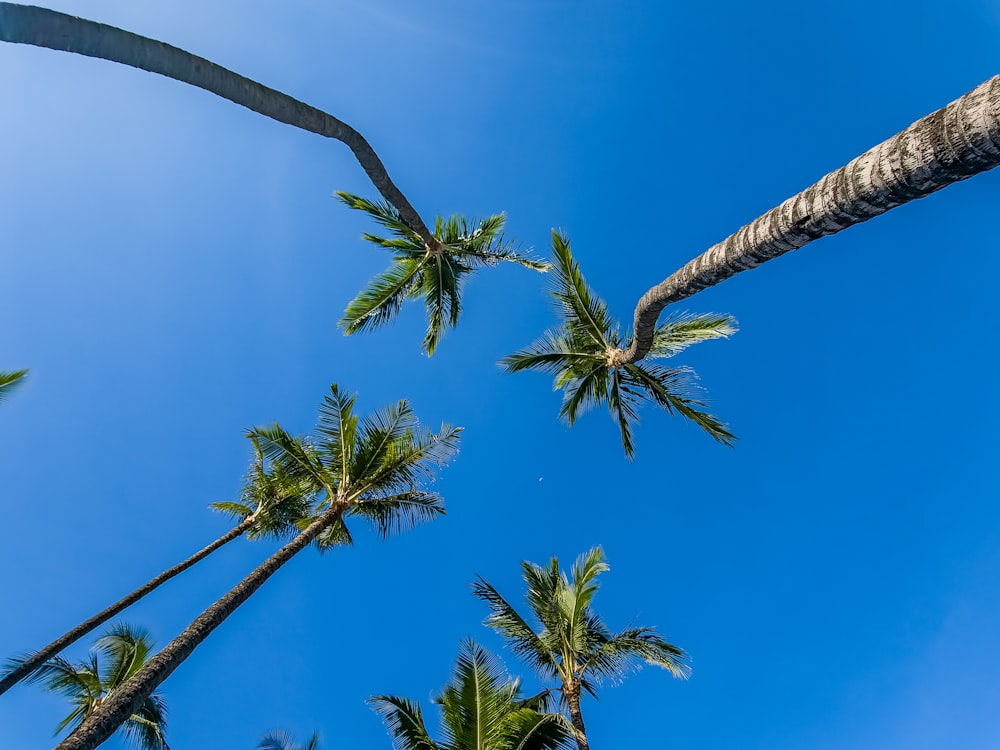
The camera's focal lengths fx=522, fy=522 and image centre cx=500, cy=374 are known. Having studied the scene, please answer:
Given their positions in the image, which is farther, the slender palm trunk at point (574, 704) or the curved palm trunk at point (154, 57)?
the slender palm trunk at point (574, 704)

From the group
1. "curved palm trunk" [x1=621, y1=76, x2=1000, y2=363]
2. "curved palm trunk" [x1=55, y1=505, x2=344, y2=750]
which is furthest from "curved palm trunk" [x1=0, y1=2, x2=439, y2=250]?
"curved palm trunk" [x1=55, y1=505, x2=344, y2=750]

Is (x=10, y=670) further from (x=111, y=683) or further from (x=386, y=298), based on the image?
(x=386, y=298)

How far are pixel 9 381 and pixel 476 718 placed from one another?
11.0 m

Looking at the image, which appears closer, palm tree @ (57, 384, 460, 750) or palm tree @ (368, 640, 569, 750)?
palm tree @ (368, 640, 569, 750)

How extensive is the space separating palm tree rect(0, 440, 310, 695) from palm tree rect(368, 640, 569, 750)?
6.76 m

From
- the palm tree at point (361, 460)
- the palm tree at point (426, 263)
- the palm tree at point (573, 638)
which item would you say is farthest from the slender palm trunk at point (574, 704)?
the palm tree at point (426, 263)

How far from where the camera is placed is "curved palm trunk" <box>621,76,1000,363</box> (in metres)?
2.68

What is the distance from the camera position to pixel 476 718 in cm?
958

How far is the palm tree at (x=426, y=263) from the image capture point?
1434cm

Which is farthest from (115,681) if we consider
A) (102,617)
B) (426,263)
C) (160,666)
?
(426,263)

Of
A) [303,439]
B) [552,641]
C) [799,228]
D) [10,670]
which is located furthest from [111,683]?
[799,228]

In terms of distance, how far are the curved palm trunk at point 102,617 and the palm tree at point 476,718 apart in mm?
6710

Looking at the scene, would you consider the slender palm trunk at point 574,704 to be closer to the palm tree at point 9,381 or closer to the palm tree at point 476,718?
the palm tree at point 476,718

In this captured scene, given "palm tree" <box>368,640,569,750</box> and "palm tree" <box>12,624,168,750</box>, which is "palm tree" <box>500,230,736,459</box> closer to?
"palm tree" <box>368,640,569,750</box>
